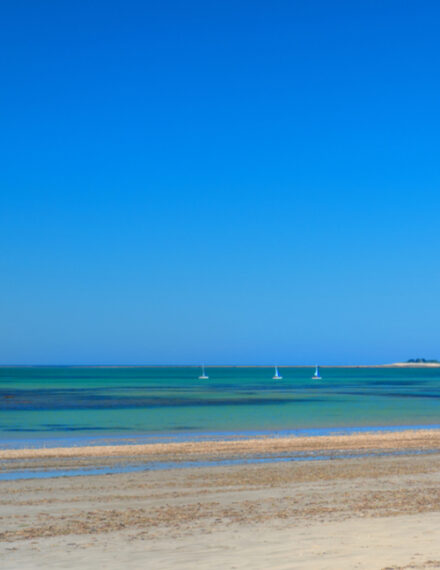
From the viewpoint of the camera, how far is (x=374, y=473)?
20.3m

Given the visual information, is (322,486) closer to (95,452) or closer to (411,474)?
(411,474)

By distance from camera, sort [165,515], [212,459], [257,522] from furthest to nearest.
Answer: [212,459], [165,515], [257,522]

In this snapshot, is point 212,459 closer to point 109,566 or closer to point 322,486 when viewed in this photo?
point 322,486

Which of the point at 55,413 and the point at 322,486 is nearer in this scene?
the point at 322,486

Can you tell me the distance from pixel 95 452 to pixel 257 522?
14.6 metres

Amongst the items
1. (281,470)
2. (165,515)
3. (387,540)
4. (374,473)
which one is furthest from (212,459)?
(387,540)

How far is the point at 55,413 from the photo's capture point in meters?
56.6

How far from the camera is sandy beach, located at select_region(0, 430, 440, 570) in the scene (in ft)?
35.2

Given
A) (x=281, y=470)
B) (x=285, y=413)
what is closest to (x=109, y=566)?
(x=281, y=470)

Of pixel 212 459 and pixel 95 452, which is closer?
pixel 212 459

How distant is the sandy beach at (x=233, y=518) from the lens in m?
10.7

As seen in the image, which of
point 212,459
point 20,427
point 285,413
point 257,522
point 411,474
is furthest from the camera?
point 285,413

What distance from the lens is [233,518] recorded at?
13914 mm

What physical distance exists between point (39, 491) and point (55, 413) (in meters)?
40.1
